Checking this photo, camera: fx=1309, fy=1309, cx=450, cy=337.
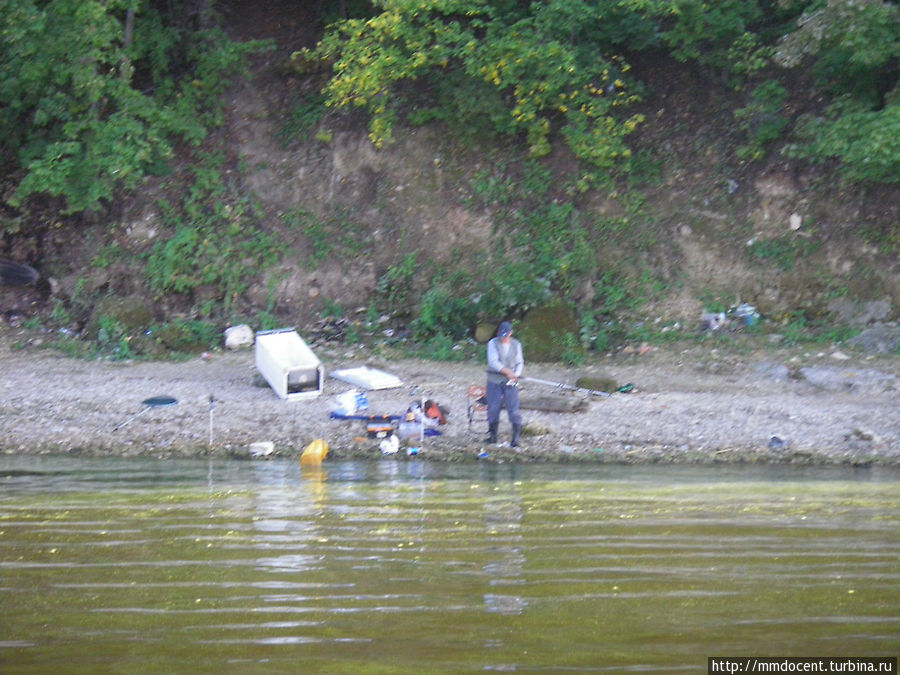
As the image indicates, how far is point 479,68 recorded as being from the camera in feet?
64.1

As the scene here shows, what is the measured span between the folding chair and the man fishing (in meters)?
0.60

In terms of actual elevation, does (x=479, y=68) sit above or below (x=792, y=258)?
above

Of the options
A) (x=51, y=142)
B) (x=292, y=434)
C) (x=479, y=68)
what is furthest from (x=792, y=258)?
(x=51, y=142)

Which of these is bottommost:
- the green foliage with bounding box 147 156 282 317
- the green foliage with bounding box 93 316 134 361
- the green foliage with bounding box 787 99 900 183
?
the green foliage with bounding box 93 316 134 361

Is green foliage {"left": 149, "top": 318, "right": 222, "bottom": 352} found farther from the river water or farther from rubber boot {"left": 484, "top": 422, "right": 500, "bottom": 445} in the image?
rubber boot {"left": 484, "top": 422, "right": 500, "bottom": 445}

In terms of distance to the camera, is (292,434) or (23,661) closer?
(23,661)

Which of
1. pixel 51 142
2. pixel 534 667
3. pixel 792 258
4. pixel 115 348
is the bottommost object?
pixel 534 667

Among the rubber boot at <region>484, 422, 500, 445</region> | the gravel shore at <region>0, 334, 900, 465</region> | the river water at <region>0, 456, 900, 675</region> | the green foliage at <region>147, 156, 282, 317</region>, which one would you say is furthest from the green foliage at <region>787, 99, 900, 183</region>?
the green foliage at <region>147, 156, 282, 317</region>

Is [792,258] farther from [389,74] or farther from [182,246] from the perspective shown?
[182,246]

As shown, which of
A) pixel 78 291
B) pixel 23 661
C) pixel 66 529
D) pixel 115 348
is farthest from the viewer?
pixel 78 291

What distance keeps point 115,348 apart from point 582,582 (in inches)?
472

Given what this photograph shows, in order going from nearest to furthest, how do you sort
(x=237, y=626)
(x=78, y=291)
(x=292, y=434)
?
(x=237, y=626) < (x=292, y=434) < (x=78, y=291)

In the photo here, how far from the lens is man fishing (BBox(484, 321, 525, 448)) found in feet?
49.3

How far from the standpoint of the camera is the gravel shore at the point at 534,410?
1528 centimetres
